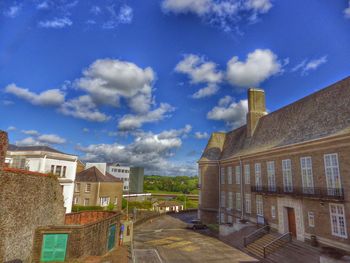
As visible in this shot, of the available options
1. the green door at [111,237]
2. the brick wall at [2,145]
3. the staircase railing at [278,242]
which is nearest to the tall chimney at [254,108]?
the staircase railing at [278,242]

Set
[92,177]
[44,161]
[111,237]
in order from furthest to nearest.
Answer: [92,177]
[44,161]
[111,237]

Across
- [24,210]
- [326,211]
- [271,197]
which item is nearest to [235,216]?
[271,197]

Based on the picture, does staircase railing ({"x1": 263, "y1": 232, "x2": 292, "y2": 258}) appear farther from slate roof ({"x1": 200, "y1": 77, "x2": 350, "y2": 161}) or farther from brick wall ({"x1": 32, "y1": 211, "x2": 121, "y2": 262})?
brick wall ({"x1": 32, "y1": 211, "x2": 121, "y2": 262})

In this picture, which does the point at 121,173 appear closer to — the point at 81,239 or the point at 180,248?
the point at 180,248

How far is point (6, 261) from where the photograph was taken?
12492 millimetres

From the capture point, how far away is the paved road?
73.1ft

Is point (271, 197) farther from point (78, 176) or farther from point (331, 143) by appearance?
point (78, 176)

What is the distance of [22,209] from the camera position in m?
14.2

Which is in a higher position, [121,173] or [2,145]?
[121,173]

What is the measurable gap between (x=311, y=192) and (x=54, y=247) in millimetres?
20781

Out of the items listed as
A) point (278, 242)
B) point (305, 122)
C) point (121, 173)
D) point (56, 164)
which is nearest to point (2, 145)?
point (56, 164)

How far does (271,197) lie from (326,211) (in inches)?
300

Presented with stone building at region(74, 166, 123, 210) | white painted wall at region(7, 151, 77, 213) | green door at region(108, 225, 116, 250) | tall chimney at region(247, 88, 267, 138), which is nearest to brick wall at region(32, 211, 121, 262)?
green door at region(108, 225, 116, 250)

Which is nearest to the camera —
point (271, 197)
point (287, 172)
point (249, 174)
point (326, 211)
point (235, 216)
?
point (326, 211)
